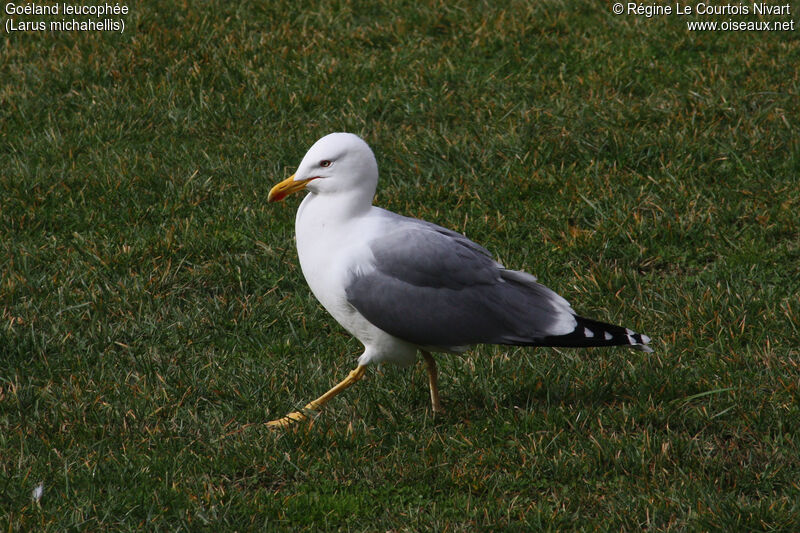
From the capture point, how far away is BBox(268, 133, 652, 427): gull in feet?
13.9

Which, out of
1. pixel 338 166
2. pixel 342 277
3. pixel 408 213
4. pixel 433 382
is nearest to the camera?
pixel 342 277

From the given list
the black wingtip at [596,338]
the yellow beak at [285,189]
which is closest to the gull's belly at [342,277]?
the yellow beak at [285,189]

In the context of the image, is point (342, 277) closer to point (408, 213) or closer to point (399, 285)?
point (399, 285)

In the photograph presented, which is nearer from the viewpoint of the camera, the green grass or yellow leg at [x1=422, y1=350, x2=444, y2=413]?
the green grass

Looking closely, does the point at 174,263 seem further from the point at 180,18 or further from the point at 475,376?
the point at 180,18

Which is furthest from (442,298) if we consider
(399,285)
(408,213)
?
(408,213)

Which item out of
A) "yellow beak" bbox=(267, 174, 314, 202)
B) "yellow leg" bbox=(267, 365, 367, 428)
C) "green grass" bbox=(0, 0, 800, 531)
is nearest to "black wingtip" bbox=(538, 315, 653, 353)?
"green grass" bbox=(0, 0, 800, 531)

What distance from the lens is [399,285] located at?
14.0 ft

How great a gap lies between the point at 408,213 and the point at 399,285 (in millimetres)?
1930

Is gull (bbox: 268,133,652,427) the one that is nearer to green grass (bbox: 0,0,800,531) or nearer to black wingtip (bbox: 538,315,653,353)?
black wingtip (bbox: 538,315,653,353)

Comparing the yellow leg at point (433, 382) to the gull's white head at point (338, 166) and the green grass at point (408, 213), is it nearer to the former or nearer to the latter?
the green grass at point (408, 213)

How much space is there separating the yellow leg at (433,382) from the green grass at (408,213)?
2.7 inches

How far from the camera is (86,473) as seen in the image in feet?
13.3

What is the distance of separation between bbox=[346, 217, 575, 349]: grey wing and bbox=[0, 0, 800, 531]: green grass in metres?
0.38
